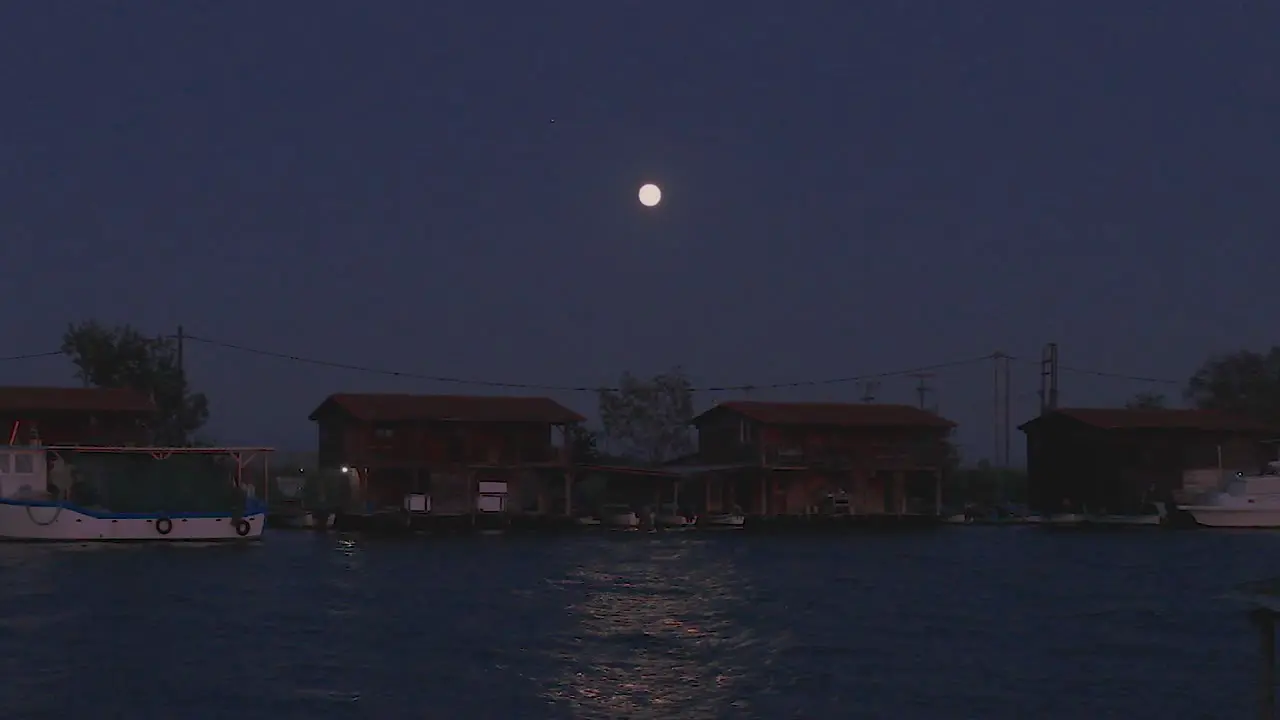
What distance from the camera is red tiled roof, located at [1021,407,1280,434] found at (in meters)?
83.1

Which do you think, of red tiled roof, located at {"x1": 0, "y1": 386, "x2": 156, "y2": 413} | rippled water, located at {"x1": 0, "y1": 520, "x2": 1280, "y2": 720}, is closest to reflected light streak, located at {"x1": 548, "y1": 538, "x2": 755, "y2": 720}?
rippled water, located at {"x1": 0, "y1": 520, "x2": 1280, "y2": 720}

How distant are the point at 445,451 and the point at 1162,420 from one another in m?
39.8

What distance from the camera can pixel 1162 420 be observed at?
84625 mm

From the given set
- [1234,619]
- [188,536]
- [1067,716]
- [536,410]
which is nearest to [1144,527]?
[536,410]

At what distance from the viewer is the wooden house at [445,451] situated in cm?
7412

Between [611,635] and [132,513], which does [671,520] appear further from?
[611,635]

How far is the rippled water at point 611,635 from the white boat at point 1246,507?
23019mm

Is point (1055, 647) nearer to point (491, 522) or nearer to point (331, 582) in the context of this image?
point (331, 582)

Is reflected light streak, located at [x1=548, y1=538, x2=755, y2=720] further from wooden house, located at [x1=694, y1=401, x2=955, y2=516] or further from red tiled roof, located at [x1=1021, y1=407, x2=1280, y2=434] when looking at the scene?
red tiled roof, located at [x1=1021, y1=407, x2=1280, y2=434]

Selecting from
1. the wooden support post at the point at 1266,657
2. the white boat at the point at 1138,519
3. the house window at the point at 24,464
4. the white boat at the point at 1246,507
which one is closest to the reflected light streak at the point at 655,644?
the wooden support post at the point at 1266,657

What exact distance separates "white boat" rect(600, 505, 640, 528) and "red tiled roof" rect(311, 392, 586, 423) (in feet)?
15.9

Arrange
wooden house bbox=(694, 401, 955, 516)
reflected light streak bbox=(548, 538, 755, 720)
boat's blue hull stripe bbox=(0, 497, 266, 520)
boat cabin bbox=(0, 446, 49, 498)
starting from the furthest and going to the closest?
wooden house bbox=(694, 401, 955, 516) → boat cabin bbox=(0, 446, 49, 498) → boat's blue hull stripe bbox=(0, 497, 266, 520) → reflected light streak bbox=(548, 538, 755, 720)

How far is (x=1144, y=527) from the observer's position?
8112cm

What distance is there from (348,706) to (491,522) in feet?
161
